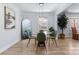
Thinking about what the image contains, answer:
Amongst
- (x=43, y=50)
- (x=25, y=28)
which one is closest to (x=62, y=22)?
(x=25, y=28)

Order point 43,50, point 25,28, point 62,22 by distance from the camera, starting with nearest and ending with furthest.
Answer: point 43,50 < point 25,28 < point 62,22

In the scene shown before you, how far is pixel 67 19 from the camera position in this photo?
895cm

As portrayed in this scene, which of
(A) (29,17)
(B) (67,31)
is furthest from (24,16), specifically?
(B) (67,31)

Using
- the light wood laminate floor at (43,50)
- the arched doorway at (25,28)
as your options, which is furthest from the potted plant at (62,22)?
the light wood laminate floor at (43,50)

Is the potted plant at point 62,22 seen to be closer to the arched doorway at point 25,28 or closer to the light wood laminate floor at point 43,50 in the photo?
the arched doorway at point 25,28

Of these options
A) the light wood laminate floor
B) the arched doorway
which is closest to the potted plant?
the arched doorway

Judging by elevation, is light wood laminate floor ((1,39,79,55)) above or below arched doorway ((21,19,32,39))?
below

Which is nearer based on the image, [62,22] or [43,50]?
[43,50]

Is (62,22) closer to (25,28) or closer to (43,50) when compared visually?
(25,28)

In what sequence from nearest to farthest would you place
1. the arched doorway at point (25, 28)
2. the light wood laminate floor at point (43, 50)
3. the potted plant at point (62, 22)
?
the light wood laminate floor at point (43, 50)
the arched doorway at point (25, 28)
the potted plant at point (62, 22)

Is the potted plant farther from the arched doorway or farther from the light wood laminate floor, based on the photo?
the light wood laminate floor

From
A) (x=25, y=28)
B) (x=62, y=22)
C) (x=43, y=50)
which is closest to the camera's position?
(x=43, y=50)

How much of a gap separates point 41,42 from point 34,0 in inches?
80.2
